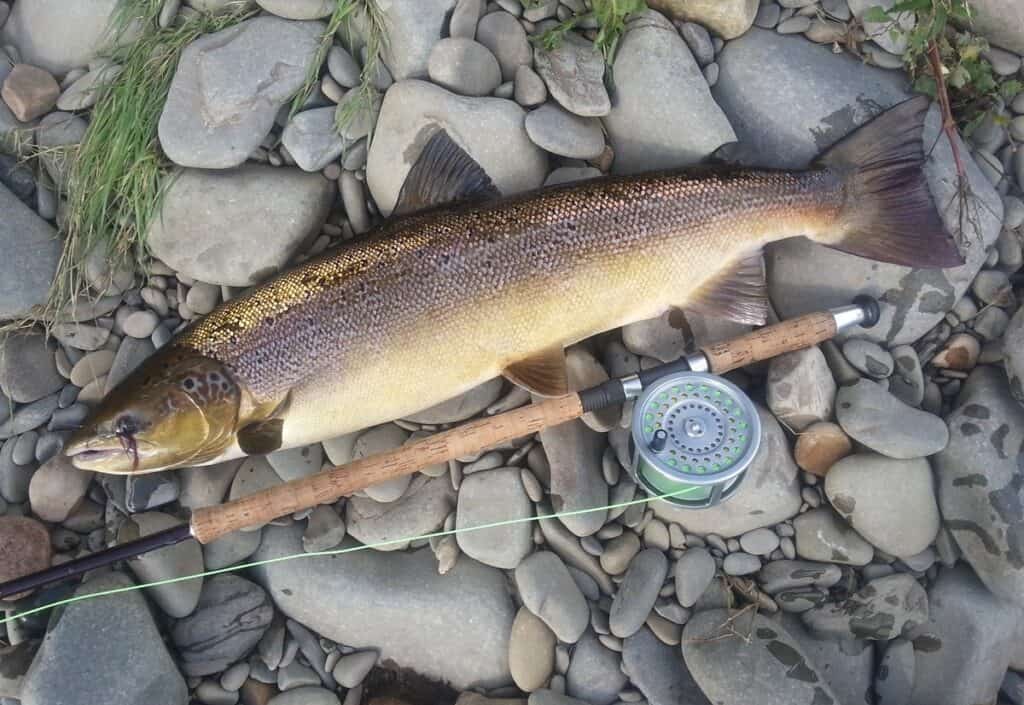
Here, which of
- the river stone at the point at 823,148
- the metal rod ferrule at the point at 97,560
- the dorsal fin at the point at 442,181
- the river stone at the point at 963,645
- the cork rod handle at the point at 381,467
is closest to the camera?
the metal rod ferrule at the point at 97,560

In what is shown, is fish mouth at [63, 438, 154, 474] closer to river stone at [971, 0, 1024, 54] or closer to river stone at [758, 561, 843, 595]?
river stone at [758, 561, 843, 595]

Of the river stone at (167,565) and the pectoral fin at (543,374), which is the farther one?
the river stone at (167,565)

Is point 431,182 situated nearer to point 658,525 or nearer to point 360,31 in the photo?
point 360,31

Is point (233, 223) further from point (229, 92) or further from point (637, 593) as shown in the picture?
point (637, 593)

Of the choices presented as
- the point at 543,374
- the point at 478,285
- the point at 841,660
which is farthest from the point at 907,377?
the point at 478,285

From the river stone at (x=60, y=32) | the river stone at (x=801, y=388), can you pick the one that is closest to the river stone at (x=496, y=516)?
the river stone at (x=801, y=388)

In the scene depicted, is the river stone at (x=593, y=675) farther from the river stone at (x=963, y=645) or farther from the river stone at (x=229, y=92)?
the river stone at (x=229, y=92)

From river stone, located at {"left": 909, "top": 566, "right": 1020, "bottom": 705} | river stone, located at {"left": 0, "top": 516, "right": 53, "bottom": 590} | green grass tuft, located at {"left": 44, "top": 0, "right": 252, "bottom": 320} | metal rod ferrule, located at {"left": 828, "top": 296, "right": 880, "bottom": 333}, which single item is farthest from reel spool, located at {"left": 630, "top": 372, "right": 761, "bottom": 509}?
river stone, located at {"left": 0, "top": 516, "right": 53, "bottom": 590}
